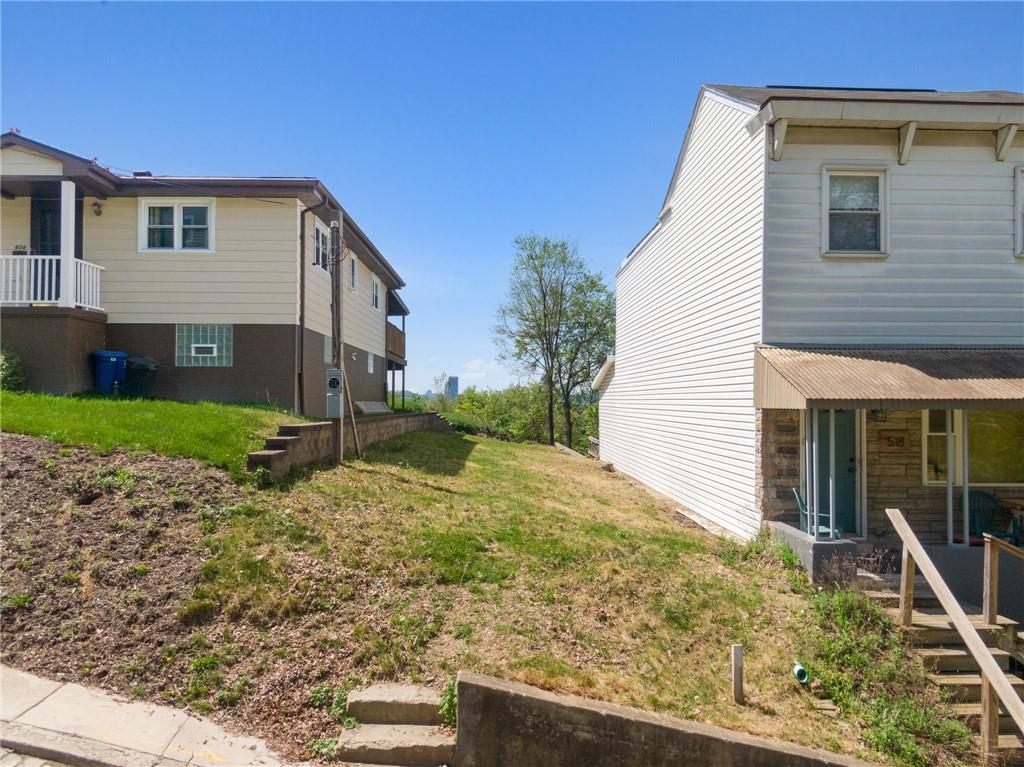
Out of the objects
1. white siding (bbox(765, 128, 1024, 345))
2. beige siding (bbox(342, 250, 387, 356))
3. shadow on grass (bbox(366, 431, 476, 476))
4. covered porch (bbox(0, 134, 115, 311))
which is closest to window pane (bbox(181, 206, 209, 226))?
covered porch (bbox(0, 134, 115, 311))

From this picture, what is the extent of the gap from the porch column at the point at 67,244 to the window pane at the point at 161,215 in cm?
137

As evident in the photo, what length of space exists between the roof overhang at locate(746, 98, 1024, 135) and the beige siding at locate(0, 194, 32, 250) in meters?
14.4

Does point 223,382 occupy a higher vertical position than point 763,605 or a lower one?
higher

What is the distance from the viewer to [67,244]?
11.0 m

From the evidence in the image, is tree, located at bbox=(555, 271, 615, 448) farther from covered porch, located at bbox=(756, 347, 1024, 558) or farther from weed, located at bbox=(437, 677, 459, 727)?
weed, located at bbox=(437, 677, 459, 727)

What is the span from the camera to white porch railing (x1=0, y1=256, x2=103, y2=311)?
11016mm

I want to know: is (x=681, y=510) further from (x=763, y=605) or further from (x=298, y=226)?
(x=298, y=226)

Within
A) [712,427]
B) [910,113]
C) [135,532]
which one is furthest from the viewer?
[712,427]

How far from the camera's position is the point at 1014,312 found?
27.8 feet

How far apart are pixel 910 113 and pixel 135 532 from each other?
10935 millimetres

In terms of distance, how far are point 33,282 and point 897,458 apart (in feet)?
50.9

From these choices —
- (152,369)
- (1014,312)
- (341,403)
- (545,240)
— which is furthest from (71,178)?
(545,240)

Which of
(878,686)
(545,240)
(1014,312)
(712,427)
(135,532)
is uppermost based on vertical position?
(545,240)

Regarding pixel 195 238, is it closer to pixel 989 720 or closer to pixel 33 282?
pixel 33 282
